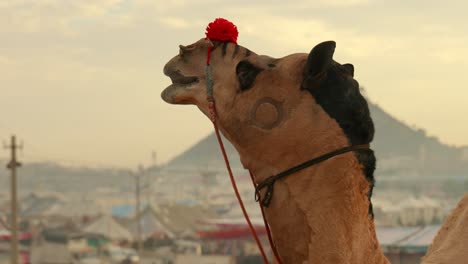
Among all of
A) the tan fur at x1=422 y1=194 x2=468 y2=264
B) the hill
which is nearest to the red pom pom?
the tan fur at x1=422 y1=194 x2=468 y2=264

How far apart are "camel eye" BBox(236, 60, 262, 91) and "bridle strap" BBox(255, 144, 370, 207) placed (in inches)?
9.9

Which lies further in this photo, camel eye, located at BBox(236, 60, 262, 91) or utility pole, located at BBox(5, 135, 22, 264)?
utility pole, located at BBox(5, 135, 22, 264)

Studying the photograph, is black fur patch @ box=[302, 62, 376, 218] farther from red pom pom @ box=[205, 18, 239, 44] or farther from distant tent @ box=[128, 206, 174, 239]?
distant tent @ box=[128, 206, 174, 239]

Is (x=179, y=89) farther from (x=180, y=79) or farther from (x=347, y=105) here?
(x=347, y=105)

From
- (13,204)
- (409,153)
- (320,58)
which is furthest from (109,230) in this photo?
(409,153)

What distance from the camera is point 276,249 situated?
283cm

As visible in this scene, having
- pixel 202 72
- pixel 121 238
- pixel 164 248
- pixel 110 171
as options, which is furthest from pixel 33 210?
A: pixel 202 72

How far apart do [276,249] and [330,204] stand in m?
0.21

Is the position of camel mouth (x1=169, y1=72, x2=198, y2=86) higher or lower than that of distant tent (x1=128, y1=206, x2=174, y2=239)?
lower

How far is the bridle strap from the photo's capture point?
275 centimetres

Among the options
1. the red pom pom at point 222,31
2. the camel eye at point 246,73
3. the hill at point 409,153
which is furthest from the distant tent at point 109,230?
the hill at point 409,153

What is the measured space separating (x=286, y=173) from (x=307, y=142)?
3.8 inches

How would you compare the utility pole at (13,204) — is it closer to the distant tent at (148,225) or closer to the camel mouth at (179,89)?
the camel mouth at (179,89)

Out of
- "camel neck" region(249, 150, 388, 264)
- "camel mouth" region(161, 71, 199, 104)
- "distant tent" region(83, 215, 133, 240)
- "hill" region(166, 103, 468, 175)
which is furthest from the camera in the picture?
"hill" region(166, 103, 468, 175)
